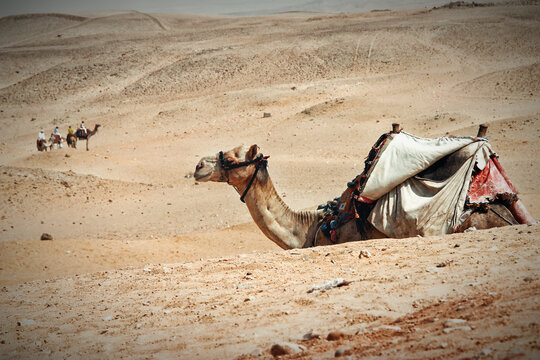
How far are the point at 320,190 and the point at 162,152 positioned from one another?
10.4 metres

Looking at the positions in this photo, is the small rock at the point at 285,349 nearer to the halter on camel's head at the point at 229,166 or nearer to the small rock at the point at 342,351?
the small rock at the point at 342,351

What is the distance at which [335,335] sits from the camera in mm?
4047

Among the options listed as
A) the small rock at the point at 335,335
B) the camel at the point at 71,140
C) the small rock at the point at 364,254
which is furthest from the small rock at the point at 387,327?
the camel at the point at 71,140

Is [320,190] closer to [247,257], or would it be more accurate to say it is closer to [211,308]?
[247,257]

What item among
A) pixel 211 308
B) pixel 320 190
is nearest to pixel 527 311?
pixel 211 308

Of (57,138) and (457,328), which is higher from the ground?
(57,138)

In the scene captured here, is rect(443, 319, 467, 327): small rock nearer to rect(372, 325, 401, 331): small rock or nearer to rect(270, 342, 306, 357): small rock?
rect(372, 325, 401, 331): small rock

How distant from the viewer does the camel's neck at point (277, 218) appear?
802 centimetres

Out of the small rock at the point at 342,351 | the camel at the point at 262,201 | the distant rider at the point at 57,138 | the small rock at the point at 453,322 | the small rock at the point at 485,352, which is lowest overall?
the small rock at the point at 342,351

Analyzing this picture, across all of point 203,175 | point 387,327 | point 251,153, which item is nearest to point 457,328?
point 387,327

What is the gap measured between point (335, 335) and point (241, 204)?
442 inches

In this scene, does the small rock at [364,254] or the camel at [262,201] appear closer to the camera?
the small rock at [364,254]

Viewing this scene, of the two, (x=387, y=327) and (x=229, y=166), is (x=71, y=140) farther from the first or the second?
(x=387, y=327)

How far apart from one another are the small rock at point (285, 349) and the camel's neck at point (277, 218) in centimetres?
396
